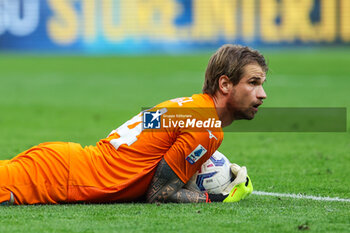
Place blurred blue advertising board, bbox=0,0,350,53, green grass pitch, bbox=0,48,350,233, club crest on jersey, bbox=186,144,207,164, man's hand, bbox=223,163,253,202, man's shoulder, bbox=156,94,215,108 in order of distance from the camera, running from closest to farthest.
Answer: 1. green grass pitch, bbox=0,48,350,233
2. club crest on jersey, bbox=186,144,207,164
3. man's shoulder, bbox=156,94,215,108
4. man's hand, bbox=223,163,253,202
5. blurred blue advertising board, bbox=0,0,350,53

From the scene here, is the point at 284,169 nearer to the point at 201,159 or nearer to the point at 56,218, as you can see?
the point at 201,159

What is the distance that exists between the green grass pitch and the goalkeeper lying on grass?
126 millimetres

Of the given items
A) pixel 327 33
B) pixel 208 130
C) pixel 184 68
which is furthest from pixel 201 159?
pixel 327 33

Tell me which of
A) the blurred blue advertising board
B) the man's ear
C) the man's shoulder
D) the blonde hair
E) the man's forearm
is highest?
the blonde hair

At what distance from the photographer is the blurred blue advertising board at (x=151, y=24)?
115ft

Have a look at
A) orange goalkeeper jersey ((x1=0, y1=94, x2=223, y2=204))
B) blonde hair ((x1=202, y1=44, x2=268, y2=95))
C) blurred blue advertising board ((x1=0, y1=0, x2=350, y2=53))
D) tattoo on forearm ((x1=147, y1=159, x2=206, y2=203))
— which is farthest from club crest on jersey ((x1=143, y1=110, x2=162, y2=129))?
blurred blue advertising board ((x1=0, y1=0, x2=350, y2=53))

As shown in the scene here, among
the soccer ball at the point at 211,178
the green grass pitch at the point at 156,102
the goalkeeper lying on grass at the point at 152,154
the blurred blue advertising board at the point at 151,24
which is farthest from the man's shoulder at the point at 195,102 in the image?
the blurred blue advertising board at the point at 151,24

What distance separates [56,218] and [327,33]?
31.3 meters

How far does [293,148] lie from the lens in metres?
8.98

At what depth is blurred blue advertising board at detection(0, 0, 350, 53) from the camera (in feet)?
115

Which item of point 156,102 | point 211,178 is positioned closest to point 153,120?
point 211,178

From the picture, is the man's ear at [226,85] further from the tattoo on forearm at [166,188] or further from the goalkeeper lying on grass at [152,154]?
the tattoo on forearm at [166,188]

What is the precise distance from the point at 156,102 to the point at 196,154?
1021cm

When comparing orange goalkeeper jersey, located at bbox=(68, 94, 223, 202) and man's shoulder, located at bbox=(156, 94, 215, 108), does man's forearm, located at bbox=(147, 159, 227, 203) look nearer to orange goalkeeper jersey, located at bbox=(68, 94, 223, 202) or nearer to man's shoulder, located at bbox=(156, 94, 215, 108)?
orange goalkeeper jersey, located at bbox=(68, 94, 223, 202)
